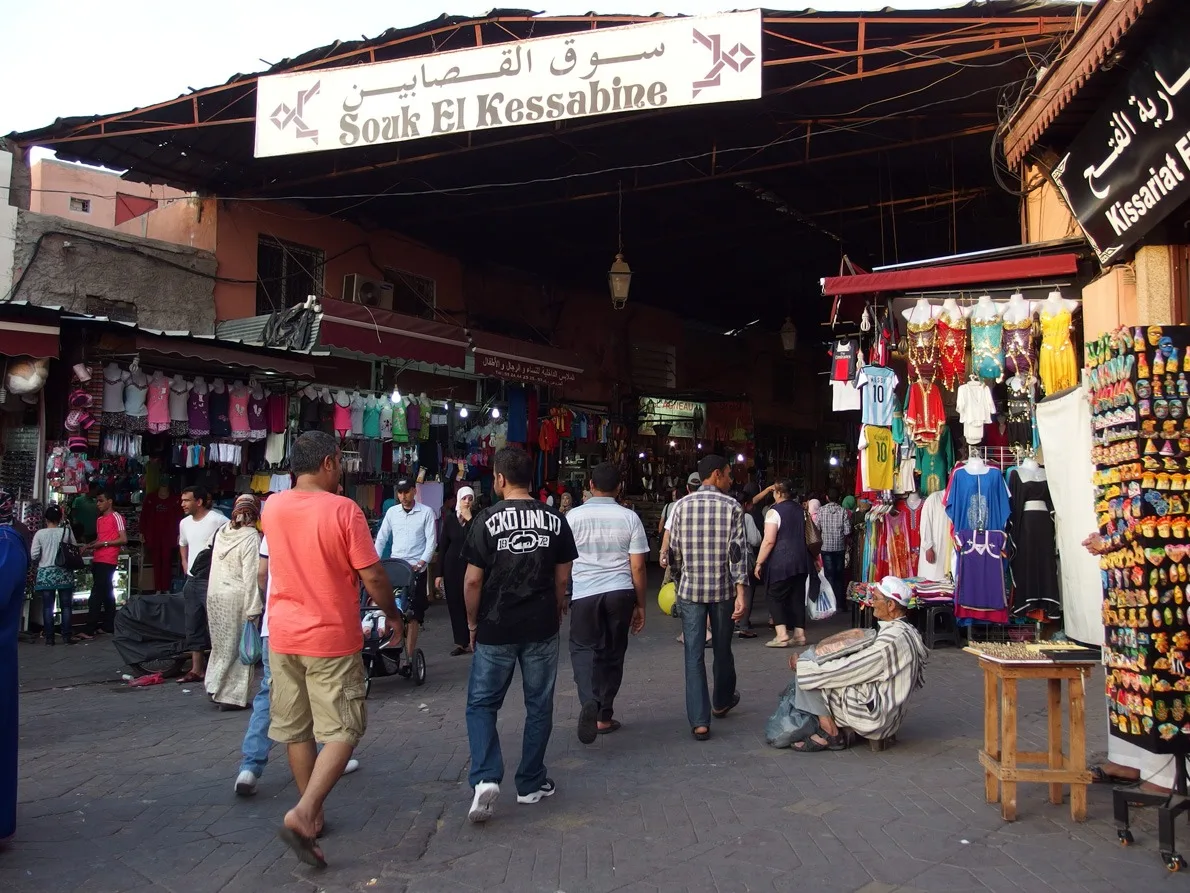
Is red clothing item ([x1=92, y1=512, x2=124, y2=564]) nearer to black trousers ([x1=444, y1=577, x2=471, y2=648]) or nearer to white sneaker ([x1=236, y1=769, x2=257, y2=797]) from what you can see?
black trousers ([x1=444, y1=577, x2=471, y2=648])

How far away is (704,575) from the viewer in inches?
259

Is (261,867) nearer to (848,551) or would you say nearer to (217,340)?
(217,340)

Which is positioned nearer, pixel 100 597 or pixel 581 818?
pixel 581 818

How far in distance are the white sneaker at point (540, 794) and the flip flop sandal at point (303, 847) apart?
1.23 meters

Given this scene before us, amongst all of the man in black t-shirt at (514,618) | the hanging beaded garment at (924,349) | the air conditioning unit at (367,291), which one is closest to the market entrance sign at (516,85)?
the hanging beaded garment at (924,349)

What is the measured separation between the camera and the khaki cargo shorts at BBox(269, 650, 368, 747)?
4422 millimetres

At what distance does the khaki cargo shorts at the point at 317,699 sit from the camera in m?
4.42

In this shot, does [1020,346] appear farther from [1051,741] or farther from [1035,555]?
[1051,741]

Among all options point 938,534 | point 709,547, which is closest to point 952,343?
point 938,534

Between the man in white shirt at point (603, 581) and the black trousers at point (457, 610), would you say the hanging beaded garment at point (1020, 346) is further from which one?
the black trousers at point (457, 610)

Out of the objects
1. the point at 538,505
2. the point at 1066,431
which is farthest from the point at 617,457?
the point at 538,505

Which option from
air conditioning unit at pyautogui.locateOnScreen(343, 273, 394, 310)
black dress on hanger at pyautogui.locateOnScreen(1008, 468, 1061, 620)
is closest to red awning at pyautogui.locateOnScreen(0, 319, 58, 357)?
air conditioning unit at pyautogui.locateOnScreen(343, 273, 394, 310)

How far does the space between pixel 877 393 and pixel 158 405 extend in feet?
27.7

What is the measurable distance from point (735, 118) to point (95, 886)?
409 inches
